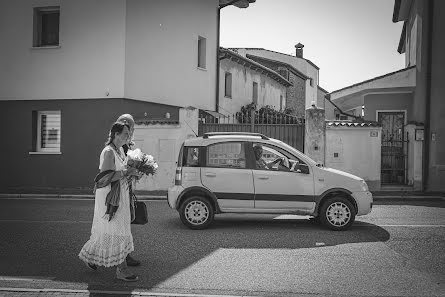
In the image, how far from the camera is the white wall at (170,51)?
18.0 metres

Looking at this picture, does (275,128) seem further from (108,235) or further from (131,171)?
(108,235)

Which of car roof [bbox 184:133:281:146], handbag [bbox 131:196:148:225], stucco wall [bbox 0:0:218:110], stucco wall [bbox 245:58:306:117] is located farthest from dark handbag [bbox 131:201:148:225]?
stucco wall [bbox 245:58:306:117]

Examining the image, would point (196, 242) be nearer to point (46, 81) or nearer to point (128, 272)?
point (128, 272)

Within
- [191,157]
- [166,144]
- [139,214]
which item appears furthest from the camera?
[166,144]

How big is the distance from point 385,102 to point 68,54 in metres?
13.0

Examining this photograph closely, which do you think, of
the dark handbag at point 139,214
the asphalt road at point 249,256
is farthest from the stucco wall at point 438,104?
the dark handbag at point 139,214

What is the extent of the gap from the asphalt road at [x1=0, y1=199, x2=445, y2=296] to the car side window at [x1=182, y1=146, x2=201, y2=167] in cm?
128

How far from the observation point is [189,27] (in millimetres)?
21078

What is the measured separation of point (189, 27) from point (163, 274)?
16441 millimetres

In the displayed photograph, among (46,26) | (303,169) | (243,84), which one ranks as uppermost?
(46,26)

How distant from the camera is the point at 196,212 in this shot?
30.8 ft

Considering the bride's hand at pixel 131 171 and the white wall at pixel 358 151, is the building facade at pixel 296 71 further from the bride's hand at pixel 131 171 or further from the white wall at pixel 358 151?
the bride's hand at pixel 131 171

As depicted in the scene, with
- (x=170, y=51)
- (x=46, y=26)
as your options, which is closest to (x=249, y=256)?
(x=170, y=51)

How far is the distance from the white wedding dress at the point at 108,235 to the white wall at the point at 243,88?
62.2 feet
